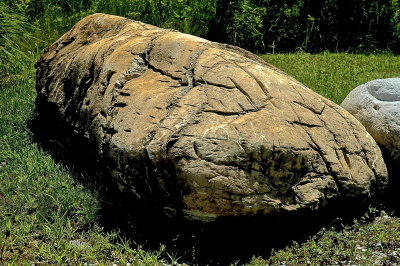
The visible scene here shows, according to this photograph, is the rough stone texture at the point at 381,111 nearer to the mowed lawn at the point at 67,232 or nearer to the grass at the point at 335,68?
the mowed lawn at the point at 67,232

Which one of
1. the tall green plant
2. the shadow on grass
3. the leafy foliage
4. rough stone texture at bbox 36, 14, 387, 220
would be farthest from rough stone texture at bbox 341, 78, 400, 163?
the leafy foliage

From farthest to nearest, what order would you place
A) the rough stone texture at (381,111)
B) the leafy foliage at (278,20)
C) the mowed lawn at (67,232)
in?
the leafy foliage at (278,20) < the rough stone texture at (381,111) < the mowed lawn at (67,232)

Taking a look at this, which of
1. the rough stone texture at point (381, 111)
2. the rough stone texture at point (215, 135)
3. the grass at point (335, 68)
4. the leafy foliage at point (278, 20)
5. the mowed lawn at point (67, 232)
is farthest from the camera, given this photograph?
Answer: the leafy foliage at point (278, 20)

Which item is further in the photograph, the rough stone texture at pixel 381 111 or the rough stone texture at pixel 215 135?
the rough stone texture at pixel 381 111

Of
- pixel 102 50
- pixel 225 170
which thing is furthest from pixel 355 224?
pixel 102 50

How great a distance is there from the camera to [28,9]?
379 inches

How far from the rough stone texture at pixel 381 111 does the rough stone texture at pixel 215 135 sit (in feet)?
0.90

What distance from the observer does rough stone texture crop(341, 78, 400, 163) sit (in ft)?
15.9

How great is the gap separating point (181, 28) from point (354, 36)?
2621mm

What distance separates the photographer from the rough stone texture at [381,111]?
485 centimetres

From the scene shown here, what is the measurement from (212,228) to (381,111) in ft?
5.59

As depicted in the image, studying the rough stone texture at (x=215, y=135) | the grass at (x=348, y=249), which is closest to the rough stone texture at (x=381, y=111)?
the rough stone texture at (x=215, y=135)

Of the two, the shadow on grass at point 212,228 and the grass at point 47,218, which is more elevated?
the shadow on grass at point 212,228

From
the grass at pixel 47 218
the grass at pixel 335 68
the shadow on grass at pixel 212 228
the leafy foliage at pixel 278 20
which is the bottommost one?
the grass at pixel 47 218
